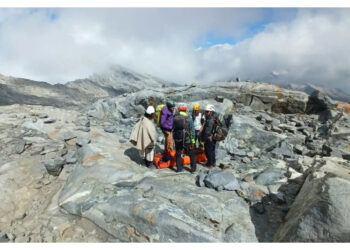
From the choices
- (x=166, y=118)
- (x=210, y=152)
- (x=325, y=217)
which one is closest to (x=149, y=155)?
(x=166, y=118)

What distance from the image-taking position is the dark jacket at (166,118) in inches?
343

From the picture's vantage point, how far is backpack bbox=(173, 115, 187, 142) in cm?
824

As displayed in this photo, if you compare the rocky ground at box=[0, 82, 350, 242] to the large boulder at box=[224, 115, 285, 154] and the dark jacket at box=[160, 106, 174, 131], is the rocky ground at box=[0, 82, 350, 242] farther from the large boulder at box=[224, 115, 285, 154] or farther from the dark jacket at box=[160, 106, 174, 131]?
the dark jacket at box=[160, 106, 174, 131]

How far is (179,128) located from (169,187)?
2130 mm

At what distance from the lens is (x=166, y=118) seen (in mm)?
8758

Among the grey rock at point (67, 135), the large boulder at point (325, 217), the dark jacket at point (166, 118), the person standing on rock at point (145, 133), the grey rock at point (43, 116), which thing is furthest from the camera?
the grey rock at point (43, 116)

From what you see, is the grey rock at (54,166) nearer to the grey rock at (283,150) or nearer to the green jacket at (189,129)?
the green jacket at (189,129)

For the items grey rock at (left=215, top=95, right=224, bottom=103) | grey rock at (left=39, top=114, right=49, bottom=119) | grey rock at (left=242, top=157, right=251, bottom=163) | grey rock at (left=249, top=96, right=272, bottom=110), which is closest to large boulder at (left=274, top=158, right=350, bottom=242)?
grey rock at (left=242, top=157, right=251, bottom=163)

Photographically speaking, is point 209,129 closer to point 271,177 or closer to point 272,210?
point 271,177

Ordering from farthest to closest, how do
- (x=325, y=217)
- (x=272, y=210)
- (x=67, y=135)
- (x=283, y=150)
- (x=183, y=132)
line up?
(x=67, y=135), (x=283, y=150), (x=183, y=132), (x=272, y=210), (x=325, y=217)

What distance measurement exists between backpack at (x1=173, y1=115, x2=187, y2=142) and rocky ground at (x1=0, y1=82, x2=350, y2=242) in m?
1.40

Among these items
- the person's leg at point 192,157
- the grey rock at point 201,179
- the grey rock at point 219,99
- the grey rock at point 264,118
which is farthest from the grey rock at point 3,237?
the grey rock at point 219,99

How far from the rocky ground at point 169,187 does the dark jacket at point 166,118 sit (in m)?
1.74

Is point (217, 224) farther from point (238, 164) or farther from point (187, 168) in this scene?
point (238, 164)
